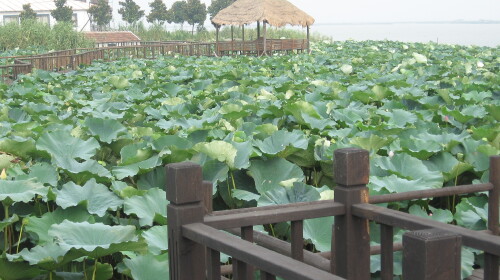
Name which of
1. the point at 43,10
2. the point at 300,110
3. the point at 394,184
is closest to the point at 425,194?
the point at 394,184

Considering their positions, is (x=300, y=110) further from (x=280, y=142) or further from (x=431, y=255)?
(x=431, y=255)

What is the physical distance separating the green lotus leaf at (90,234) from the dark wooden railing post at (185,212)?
1.86 feet

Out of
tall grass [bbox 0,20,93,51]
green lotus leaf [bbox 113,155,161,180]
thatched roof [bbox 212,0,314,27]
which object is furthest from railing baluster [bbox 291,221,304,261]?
tall grass [bbox 0,20,93,51]

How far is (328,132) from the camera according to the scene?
13.0 ft

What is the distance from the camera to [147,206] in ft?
8.32

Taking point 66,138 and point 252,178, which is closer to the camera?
point 252,178

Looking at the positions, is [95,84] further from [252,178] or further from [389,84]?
[252,178]

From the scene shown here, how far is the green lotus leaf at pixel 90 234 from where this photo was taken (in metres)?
2.10

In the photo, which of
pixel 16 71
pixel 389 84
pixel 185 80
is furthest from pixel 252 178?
pixel 16 71

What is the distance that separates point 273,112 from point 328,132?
72 cm

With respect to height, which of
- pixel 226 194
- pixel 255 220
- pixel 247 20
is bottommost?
pixel 226 194

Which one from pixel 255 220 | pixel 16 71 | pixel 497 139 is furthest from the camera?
pixel 16 71

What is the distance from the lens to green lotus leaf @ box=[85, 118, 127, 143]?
12.2ft

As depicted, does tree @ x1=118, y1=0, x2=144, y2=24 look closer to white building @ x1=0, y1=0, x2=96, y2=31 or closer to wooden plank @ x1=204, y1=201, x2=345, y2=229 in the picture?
white building @ x1=0, y1=0, x2=96, y2=31
